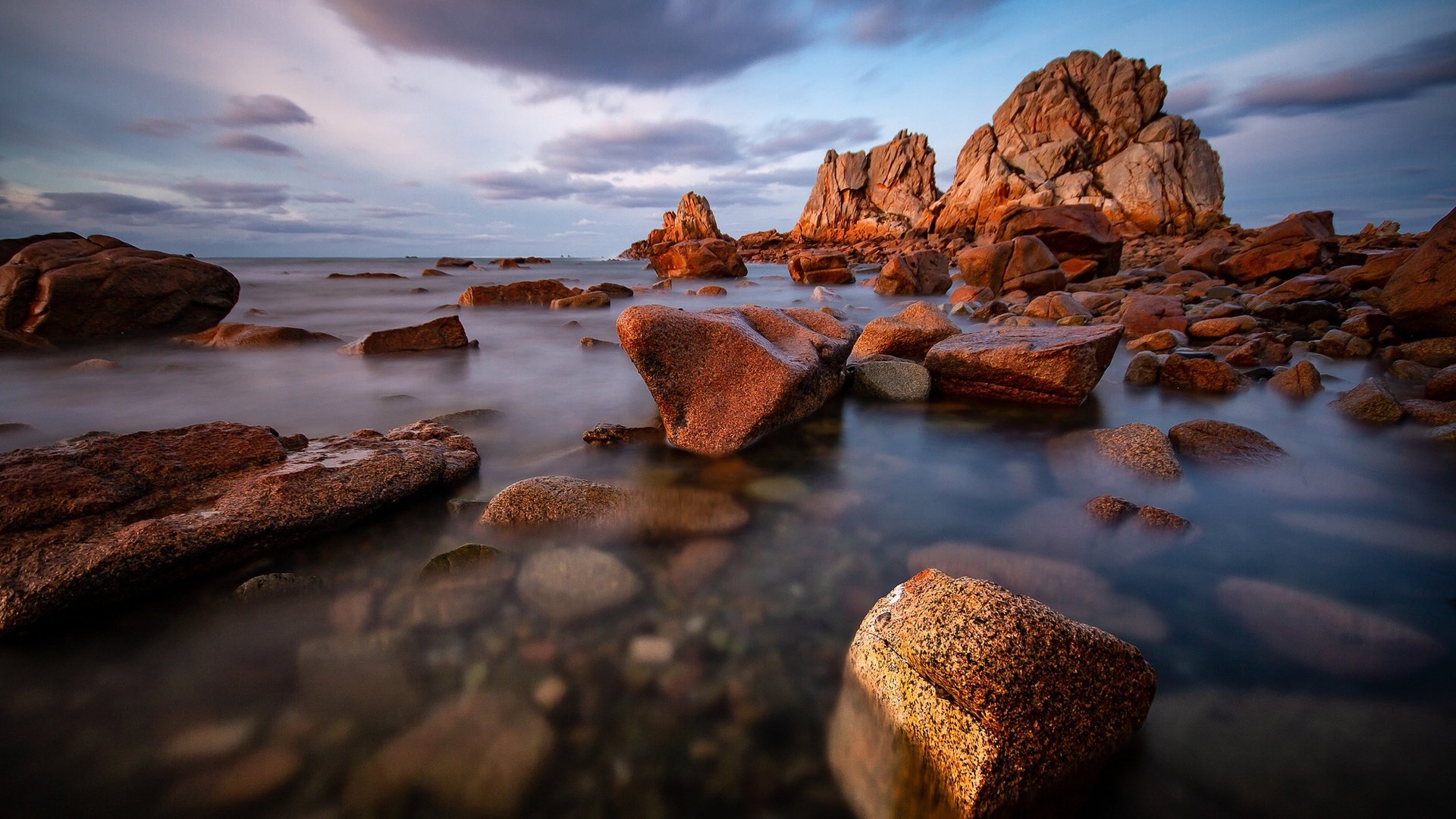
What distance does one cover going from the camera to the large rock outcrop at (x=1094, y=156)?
127ft

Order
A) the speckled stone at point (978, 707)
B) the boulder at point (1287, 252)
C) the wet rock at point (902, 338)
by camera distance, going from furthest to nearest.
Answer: the boulder at point (1287, 252)
the wet rock at point (902, 338)
the speckled stone at point (978, 707)

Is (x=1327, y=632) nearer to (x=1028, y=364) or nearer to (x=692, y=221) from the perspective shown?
(x=1028, y=364)

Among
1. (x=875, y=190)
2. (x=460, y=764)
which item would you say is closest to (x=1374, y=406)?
(x=460, y=764)

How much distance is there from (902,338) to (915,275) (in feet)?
38.0

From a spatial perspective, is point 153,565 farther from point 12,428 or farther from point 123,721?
point 12,428

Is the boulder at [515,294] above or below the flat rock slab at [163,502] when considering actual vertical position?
above

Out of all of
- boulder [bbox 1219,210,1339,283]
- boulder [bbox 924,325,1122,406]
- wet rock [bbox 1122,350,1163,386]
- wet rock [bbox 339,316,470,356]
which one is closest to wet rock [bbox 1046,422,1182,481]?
boulder [bbox 924,325,1122,406]

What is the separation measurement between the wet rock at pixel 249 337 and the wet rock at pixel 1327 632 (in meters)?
8.90

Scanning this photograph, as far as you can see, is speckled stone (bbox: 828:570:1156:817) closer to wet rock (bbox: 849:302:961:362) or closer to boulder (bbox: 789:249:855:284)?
wet rock (bbox: 849:302:961:362)

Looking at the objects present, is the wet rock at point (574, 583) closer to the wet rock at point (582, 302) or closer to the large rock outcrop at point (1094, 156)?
the wet rock at point (582, 302)

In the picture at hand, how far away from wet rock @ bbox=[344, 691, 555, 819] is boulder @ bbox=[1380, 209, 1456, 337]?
8267mm

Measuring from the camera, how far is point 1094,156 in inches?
1661

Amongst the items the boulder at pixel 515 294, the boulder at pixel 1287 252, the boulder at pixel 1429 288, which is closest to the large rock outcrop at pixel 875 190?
the boulder at pixel 1287 252

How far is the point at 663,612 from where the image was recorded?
6.33 ft
